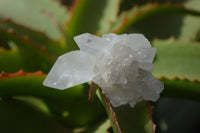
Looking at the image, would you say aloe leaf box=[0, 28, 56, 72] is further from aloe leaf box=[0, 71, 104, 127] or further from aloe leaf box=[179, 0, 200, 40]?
aloe leaf box=[179, 0, 200, 40]

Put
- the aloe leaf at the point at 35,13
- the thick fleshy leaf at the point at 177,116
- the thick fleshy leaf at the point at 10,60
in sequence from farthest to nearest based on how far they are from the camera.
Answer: the aloe leaf at the point at 35,13 → the thick fleshy leaf at the point at 177,116 → the thick fleshy leaf at the point at 10,60

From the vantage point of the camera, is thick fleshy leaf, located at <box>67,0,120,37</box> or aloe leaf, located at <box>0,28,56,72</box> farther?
thick fleshy leaf, located at <box>67,0,120,37</box>

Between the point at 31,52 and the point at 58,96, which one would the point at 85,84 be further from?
the point at 31,52

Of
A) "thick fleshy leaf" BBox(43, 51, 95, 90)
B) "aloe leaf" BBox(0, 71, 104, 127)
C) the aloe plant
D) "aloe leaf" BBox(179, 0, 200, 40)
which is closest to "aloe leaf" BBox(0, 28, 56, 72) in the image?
the aloe plant

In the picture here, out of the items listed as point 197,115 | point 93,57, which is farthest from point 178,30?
point 93,57

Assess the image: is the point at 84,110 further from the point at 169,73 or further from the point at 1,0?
the point at 1,0

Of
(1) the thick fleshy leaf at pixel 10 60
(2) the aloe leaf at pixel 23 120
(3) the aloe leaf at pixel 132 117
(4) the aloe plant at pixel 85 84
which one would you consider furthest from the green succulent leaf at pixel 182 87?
(1) the thick fleshy leaf at pixel 10 60

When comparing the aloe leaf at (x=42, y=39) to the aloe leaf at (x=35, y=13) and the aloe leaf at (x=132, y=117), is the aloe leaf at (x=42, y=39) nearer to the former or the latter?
the aloe leaf at (x=35, y=13)
